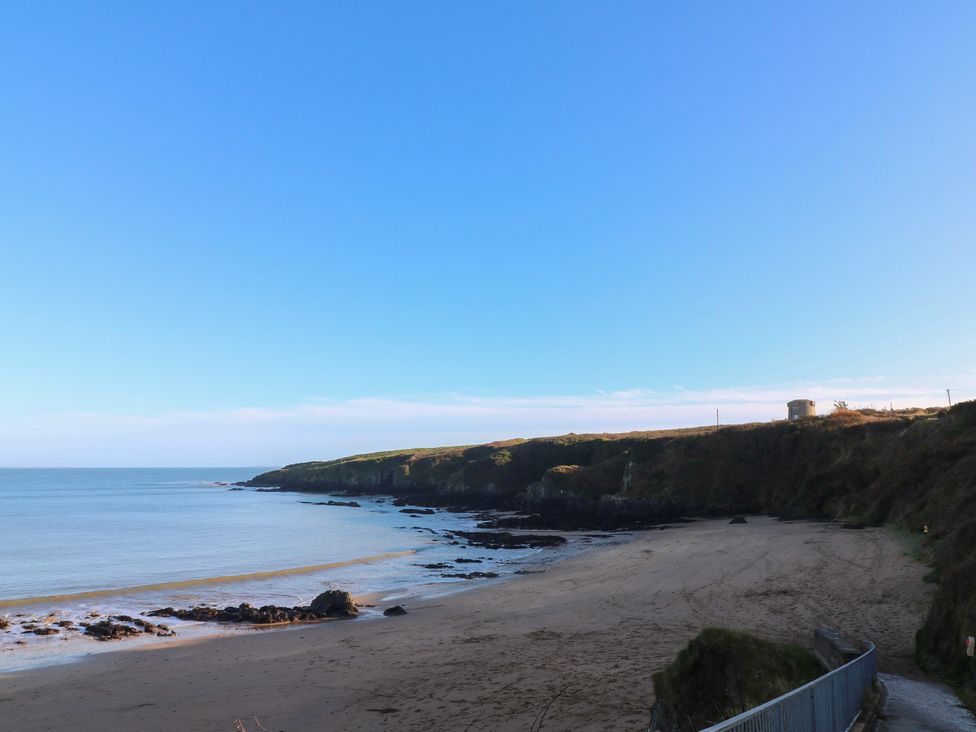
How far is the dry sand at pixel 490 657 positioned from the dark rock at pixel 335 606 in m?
1.36

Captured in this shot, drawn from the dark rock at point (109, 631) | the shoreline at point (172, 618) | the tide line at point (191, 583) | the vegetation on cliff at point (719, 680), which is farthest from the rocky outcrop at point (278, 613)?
the vegetation on cliff at point (719, 680)

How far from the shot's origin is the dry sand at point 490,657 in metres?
10.1

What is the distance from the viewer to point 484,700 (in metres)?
10.2

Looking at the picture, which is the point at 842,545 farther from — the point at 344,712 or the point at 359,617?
the point at 344,712

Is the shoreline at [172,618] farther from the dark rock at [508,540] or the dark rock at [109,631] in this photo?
the dark rock at [508,540]

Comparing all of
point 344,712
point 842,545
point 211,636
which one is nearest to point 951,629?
point 344,712

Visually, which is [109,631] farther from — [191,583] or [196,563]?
[196,563]

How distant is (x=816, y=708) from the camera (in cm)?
550

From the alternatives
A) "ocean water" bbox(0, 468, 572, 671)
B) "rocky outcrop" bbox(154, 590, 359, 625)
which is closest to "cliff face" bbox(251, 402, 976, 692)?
"ocean water" bbox(0, 468, 572, 671)

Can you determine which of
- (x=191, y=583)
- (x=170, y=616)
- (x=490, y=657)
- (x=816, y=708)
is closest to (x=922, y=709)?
(x=816, y=708)

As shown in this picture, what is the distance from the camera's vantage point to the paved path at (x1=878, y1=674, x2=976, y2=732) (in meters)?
6.68

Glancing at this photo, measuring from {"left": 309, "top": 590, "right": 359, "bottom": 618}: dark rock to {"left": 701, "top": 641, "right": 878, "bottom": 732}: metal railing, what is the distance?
15444 mm

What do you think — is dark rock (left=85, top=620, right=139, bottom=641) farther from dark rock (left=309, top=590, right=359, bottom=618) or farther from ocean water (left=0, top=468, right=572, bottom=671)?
dark rock (left=309, top=590, right=359, bottom=618)

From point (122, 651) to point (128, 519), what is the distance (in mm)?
50218
